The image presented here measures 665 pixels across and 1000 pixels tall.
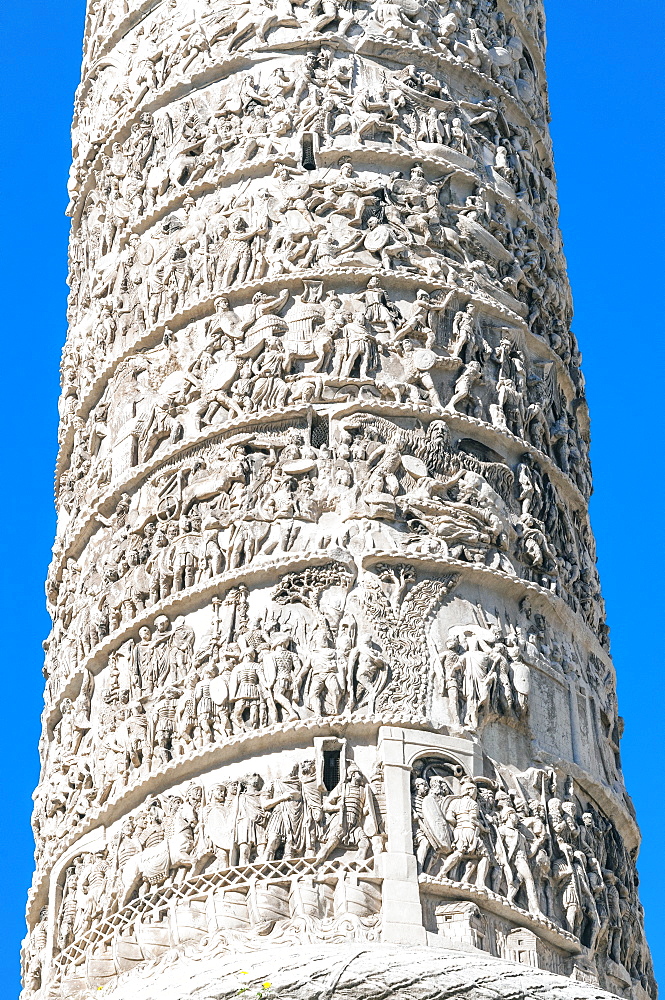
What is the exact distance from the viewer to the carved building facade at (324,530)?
33.2 ft

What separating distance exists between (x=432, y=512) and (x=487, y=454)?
669 millimetres

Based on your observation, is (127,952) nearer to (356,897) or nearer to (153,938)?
(153,938)

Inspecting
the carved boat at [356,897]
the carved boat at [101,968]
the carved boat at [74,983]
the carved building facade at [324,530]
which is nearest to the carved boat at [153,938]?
the carved building facade at [324,530]

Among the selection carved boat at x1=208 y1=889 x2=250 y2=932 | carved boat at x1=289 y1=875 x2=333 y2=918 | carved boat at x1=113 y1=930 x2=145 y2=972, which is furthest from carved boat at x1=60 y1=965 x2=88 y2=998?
carved boat at x1=289 y1=875 x2=333 y2=918

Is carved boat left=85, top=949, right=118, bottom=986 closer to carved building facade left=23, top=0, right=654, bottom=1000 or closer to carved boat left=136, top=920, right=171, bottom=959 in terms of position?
carved building facade left=23, top=0, right=654, bottom=1000

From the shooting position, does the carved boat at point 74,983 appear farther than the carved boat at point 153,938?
Yes

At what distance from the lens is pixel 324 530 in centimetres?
1087

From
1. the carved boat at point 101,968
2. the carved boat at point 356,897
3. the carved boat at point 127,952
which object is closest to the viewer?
the carved boat at point 356,897

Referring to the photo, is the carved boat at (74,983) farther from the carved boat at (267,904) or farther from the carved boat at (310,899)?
the carved boat at (310,899)

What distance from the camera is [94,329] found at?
12641mm

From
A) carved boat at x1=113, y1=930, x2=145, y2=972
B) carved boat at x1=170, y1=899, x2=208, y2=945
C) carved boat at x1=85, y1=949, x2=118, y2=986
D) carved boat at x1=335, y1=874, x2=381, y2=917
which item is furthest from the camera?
carved boat at x1=85, y1=949, x2=118, y2=986

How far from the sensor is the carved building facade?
10.1 meters

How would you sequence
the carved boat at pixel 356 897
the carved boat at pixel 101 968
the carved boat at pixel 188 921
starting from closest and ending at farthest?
the carved boat at pixel 356 897, the carved boat at pixel 188 921, the carved boat at pixel 101 968

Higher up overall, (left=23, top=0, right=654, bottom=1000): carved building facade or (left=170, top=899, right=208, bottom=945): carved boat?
(left=23, top=0, right=654, bottom=1000): carved building facade
